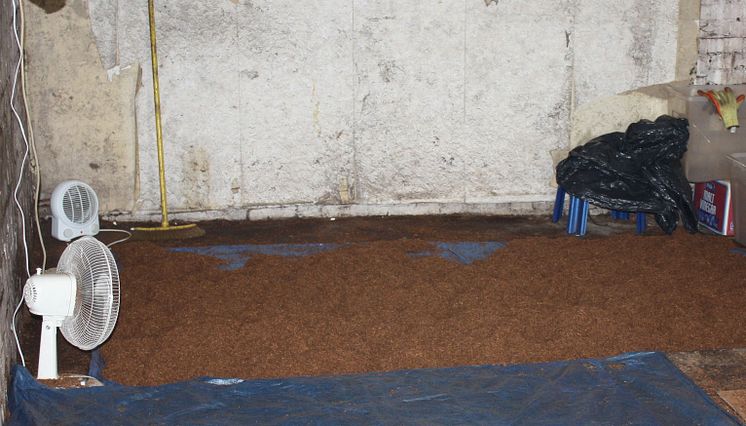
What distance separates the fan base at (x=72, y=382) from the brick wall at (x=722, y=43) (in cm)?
509

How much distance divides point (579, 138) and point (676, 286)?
6.87 ft

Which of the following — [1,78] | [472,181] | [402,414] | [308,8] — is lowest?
[402,414]

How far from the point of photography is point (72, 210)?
5.67m

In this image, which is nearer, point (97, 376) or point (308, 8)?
point (97, 376)

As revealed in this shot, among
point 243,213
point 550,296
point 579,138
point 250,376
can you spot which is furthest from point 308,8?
point 250,376

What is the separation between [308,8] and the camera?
6.23 m

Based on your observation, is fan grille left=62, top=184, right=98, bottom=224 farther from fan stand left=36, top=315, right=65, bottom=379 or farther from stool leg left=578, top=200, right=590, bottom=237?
stool leg left=578, top=200, right=590, bottom=237

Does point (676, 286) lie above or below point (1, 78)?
below

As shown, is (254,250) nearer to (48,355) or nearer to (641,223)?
(48,355)

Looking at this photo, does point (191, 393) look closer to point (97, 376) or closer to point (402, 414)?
point (97, 376)

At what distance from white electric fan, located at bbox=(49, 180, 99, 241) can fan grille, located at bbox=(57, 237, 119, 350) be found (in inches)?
84.9

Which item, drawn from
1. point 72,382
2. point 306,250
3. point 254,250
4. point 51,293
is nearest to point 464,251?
point 306,250

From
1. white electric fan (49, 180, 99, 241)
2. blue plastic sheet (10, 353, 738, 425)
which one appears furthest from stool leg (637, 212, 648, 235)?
white electric fan (49, 180, 99, 241)

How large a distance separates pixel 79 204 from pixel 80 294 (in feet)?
7.74
